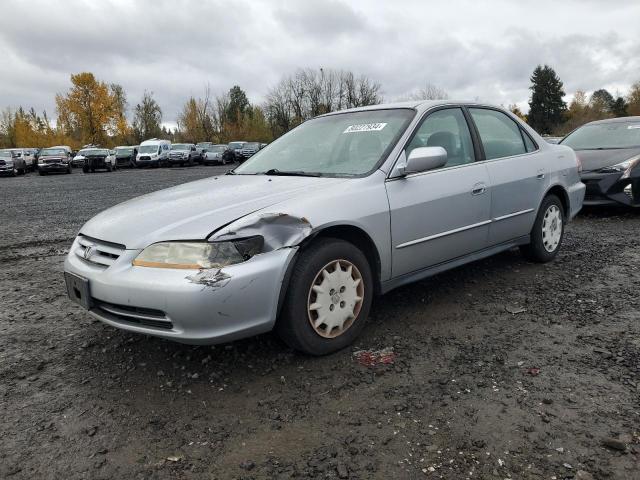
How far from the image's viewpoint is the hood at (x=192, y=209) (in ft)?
8.93

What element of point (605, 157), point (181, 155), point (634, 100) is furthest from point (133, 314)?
point (634, 100)

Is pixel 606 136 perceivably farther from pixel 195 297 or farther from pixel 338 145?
pixel 195 297

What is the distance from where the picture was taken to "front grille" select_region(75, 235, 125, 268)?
2835 mm

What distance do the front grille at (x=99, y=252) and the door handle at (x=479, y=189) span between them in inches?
98.5

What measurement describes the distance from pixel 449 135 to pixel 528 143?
120cm

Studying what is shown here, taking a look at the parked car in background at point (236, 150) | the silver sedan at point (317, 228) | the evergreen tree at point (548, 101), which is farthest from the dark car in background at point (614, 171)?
the evergreen tree at point (548, 101)

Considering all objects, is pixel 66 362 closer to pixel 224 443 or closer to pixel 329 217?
pixel 224 443

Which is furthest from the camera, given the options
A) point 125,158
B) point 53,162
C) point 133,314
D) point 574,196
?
point 125,158

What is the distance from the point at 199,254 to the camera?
8.52 feet

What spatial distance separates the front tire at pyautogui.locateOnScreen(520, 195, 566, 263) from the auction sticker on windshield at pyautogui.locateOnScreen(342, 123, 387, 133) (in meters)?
1.86

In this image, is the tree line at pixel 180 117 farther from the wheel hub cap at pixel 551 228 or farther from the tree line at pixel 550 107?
the wheel hub cap at pixel 551 228

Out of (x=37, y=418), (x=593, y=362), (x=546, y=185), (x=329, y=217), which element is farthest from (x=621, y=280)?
(x=37, y=418)

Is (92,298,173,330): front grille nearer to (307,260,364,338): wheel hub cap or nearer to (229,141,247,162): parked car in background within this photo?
(307,260,364,338): wheel hub cap

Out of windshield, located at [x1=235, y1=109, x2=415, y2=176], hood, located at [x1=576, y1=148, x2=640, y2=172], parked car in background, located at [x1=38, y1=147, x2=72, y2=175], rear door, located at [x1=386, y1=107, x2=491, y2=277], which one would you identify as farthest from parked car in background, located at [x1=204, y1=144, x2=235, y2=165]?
rear door, located at [x1=386, y1=107, x2=491, y2=277]
